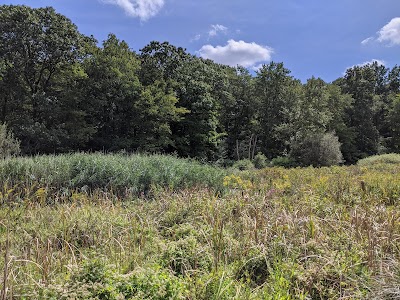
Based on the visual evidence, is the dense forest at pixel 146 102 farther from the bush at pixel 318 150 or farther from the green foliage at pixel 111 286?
the green foliage at pixel 111 286

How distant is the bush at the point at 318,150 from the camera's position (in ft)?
67.3

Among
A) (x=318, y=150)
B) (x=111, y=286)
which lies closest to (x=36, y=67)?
(x=318, y=150)

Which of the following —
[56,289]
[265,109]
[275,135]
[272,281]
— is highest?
[265,109]

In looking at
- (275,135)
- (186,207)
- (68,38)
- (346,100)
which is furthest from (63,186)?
(346,100)

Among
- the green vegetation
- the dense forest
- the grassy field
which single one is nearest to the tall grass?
the green vegetation

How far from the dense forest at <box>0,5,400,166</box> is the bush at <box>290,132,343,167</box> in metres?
0.07

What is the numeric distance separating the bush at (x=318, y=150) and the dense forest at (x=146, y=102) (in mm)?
66

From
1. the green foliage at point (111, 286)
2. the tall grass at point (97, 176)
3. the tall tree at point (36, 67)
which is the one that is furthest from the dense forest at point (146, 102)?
the green foliage at point (111, 286)

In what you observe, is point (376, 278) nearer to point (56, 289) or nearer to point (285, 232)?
point (285, 232)

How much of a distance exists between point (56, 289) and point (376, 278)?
2078mm

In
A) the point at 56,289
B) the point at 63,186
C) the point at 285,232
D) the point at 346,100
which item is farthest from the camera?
the point at 346,100

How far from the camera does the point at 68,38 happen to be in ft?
61.9

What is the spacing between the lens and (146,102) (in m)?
20.1

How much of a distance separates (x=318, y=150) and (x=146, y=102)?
11689mm
